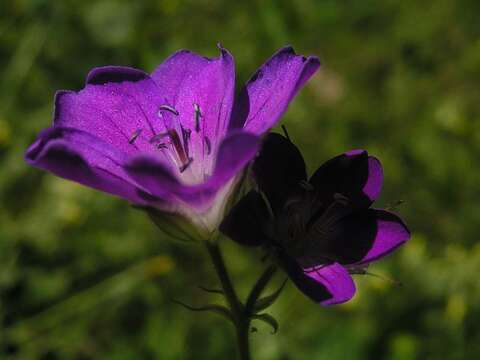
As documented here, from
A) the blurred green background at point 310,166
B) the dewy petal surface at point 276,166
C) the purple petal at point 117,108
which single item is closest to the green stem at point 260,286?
the dewy petal surface at point 276,166

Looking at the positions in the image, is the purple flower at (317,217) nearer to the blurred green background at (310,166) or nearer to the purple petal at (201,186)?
the purple petal at (201,186)

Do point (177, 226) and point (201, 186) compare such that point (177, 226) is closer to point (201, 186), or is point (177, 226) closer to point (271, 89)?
point (201, 186)

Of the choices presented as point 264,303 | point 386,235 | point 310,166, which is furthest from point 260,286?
point 310,166

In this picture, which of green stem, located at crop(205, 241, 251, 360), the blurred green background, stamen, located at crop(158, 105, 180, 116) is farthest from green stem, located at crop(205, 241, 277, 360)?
the blurred green background

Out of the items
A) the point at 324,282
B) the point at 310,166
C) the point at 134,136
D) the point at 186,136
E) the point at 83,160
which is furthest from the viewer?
the point at 310,166

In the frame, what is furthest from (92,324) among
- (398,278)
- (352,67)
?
(352,67)

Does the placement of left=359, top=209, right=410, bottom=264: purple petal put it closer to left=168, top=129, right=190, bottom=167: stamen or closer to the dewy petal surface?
the dewy petal surface

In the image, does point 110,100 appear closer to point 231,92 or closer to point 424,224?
point 231,92
